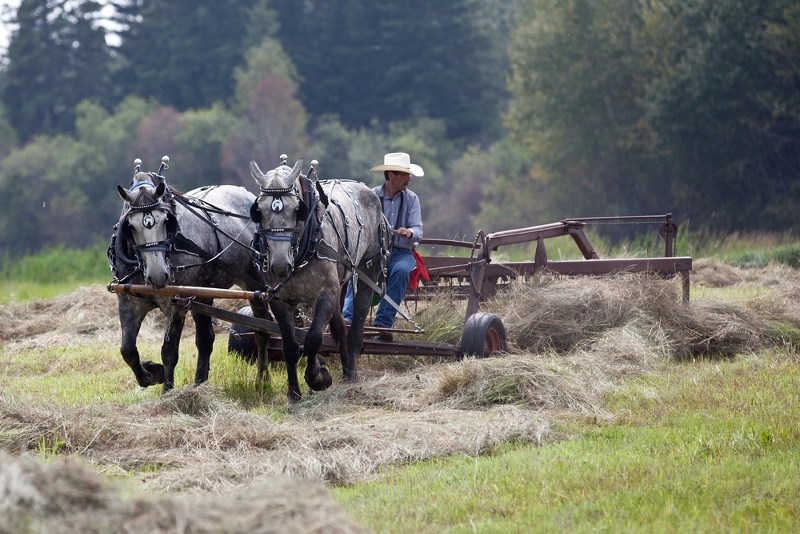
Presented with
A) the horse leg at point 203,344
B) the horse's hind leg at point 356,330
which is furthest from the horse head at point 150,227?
the horse's hind leg at point 356,330

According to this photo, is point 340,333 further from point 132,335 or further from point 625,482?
point 625,482

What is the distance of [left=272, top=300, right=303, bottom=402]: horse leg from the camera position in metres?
9.55

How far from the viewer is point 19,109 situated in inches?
2485

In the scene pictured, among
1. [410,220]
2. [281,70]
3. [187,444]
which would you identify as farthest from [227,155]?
[187,444]

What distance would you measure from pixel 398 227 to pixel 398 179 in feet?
1.46

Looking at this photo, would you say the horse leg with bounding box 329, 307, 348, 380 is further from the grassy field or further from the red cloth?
the red cloth

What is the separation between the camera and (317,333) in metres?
9.40

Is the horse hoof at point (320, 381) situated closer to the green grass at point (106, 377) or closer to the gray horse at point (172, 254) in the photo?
the green grass at point (106, 377)

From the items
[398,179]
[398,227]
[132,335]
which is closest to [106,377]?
[132,335]

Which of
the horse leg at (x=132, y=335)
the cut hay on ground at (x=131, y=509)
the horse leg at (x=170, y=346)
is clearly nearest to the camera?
the cut hay on ground at (x=131, y=509)

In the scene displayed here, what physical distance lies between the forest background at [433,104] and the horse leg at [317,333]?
23.3m

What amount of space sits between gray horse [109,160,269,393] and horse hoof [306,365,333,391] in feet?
3.28

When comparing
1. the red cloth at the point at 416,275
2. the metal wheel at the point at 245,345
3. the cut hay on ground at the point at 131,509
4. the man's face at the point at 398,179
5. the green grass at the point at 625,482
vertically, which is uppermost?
the man's face at the point at 398,179

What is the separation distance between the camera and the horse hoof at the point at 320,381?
31.5 ft
